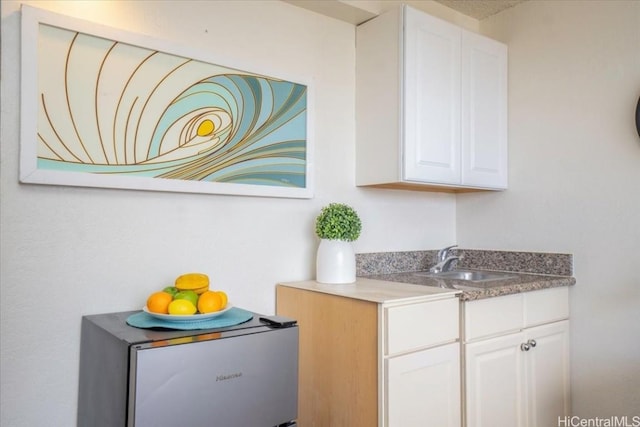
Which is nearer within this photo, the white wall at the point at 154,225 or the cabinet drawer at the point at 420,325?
the white wall at the point at 154,225

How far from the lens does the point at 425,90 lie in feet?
7.06

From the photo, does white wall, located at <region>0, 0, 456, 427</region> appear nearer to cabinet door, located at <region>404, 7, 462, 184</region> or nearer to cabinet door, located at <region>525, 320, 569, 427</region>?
cabinet door, located at <region>404, 7, 462, 184</region>

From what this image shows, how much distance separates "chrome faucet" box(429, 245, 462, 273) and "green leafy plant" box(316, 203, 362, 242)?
0.72m

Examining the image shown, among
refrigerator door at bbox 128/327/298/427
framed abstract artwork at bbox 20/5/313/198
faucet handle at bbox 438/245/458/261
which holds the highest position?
framed abstract artwork at bbox 20/5/313/198

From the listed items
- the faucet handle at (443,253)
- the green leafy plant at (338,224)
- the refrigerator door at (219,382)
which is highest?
the green leafy plant at (338,224)

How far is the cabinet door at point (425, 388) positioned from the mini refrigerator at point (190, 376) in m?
0.36

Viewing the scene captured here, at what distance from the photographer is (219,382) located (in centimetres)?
126

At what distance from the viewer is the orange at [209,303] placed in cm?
143

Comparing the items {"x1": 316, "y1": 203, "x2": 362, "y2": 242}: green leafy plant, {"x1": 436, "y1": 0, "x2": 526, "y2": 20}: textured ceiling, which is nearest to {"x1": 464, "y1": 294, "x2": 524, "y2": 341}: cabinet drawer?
{"x1": 316, "y1": 203, "x2": 362, "y2": 242}: green leafy plant

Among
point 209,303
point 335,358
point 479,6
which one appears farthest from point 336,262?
point 479,6

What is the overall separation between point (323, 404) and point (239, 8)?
5.32 feet

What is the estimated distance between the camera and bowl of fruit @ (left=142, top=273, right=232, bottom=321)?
54.9 inches

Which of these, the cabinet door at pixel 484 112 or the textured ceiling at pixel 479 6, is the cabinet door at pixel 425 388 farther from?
the textured ceiling at pixel 479 6

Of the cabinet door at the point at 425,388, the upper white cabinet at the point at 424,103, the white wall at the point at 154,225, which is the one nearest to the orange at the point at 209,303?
the white wall at the point at 154,225
